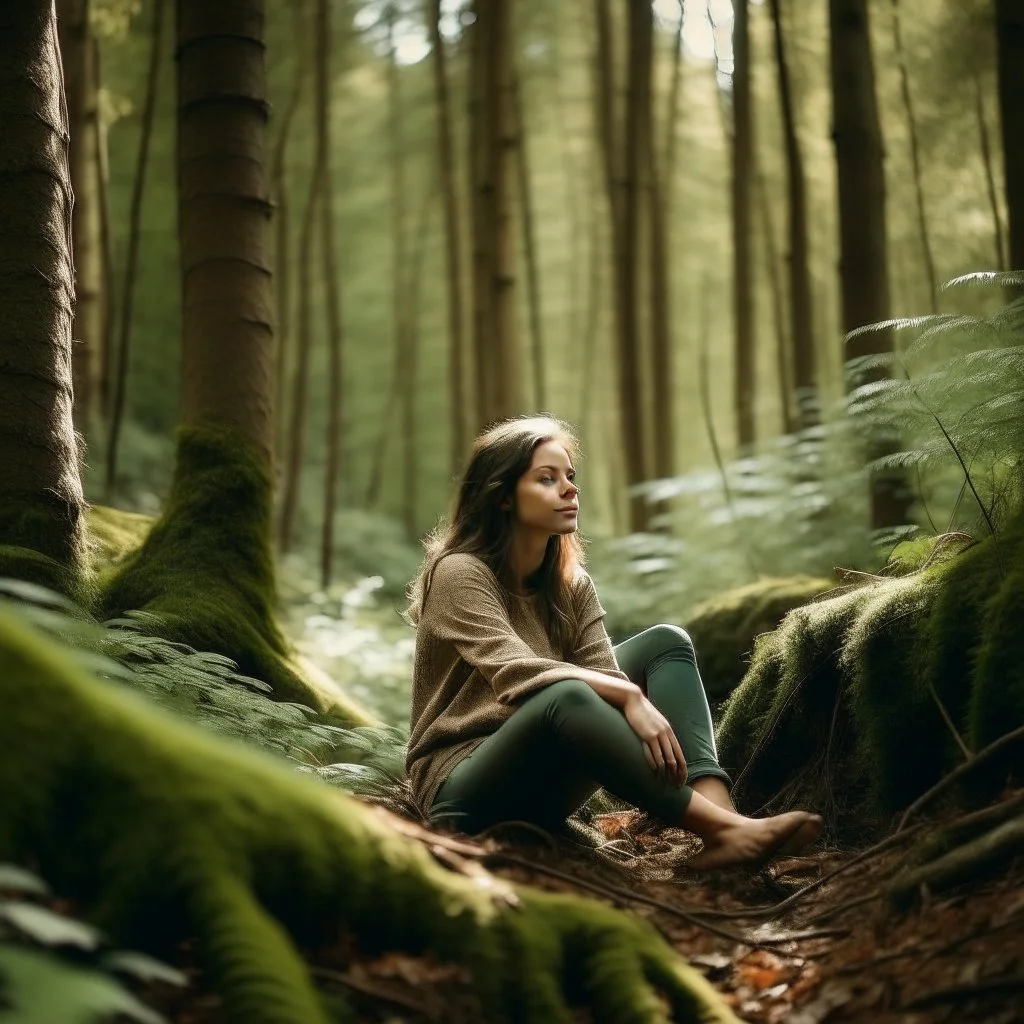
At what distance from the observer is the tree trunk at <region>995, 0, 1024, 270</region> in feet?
21.2

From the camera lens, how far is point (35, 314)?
4004mm

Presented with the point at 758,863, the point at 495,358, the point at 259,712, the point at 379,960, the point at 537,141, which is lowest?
the point at 758,863

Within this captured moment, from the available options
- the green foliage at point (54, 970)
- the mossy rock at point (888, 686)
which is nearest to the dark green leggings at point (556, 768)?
the mossy rock at point (888, 686)

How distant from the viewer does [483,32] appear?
34.8 feet

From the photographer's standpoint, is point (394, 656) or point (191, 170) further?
point (394, 656)

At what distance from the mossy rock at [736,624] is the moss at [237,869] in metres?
3.78

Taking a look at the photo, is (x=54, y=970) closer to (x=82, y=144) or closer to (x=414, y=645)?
(x=414, y=645)

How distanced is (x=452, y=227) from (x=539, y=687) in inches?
444

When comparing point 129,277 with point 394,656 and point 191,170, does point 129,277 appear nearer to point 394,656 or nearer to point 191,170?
point 394,656

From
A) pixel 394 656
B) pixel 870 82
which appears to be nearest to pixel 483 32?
pixel 870 82

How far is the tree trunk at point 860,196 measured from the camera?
23.2 ft

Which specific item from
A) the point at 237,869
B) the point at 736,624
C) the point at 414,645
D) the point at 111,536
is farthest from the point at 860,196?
the point at 237,869

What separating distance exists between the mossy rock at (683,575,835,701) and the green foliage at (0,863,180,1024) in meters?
4.58

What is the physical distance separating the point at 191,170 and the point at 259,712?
2.87 meters
